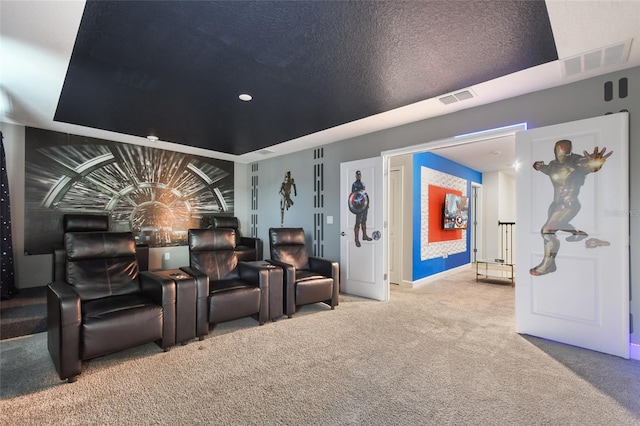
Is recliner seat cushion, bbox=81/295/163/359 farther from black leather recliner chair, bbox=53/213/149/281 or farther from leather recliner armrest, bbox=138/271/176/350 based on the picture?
black leather recliner chair, bbox=53/213/149/281

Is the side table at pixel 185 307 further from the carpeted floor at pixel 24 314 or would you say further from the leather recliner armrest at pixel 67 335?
the carpeted floor at pixel 24 314

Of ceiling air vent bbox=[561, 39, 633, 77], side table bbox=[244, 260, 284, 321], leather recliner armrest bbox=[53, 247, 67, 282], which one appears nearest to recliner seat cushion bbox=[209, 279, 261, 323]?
side table bbox=[244, 260, 284, 321]

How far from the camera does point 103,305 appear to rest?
2.49 m

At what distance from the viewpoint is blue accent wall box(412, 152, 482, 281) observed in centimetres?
526

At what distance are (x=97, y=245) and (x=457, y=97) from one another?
405 cm

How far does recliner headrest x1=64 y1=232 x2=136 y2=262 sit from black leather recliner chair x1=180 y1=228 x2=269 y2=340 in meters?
0.64

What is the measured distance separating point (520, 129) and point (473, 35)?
56.9 inches

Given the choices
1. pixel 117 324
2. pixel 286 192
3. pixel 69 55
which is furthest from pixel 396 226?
pixel 69 55

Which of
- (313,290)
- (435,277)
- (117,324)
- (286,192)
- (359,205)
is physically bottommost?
(435,277)

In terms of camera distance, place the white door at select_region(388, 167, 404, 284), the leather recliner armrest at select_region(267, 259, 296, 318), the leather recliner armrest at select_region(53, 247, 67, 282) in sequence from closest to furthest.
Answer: the leather recliner armrest at select_region(267, 259, 296, 318) → the leather recliner armrest at select_region(53, 247, 67, 282) → the white door at select_region(388, 167, 404, 284)

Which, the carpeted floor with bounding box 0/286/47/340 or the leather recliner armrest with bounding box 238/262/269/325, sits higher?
the leather recliner armrest with bounding box 238/262/269/325

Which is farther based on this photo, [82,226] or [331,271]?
[82,226]

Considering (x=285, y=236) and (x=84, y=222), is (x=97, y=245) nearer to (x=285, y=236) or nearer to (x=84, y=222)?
(x=84, y=222)

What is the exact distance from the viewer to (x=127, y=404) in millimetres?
1900
